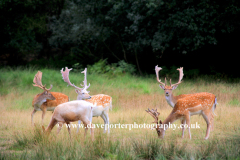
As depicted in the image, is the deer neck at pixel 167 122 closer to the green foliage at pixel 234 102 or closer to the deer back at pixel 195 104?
the deer back at pixel 195 104

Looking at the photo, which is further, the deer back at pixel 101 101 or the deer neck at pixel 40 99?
the deer neck at pixel 40 99

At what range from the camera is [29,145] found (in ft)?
19.2

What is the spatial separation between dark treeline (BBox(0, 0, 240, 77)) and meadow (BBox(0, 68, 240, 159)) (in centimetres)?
329

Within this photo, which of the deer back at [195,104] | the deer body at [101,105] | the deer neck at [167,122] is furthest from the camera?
the deer body at [101,105]

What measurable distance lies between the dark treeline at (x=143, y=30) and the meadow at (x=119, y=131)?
329 cm

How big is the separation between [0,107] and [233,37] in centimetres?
1333

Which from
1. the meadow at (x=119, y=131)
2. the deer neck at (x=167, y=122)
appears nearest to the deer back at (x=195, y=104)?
the deer neck at (x=167, y=122)

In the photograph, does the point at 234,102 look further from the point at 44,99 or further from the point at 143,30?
the point at 143,30

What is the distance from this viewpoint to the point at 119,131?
24.4 ft

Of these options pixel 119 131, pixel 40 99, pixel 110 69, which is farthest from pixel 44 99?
pixel 110 69

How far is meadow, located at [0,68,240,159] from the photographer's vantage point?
205 inches

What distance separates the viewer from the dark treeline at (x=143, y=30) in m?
15.0

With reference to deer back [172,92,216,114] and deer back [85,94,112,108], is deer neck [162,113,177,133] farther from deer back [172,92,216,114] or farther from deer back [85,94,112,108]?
deer back [85,94,112,108]

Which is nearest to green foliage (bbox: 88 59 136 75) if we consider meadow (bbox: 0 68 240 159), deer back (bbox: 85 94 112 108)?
meadow (bbox: 0 68 240 159)
